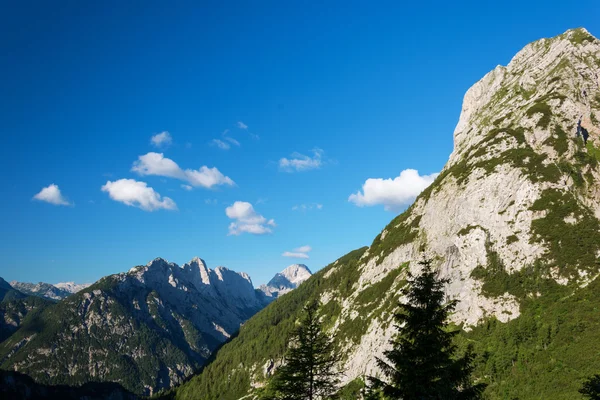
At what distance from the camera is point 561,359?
5972cm

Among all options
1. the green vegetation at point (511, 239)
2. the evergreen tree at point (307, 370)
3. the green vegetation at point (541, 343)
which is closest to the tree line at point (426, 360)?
the evergreen tree at point (307, 370)

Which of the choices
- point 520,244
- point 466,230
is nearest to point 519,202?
point 520,244

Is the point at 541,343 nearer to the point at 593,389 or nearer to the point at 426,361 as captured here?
the point at 593,389

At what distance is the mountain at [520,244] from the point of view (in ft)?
212

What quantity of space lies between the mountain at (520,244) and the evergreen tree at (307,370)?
39.4 ft

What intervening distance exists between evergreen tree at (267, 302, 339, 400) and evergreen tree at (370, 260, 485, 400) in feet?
23.1

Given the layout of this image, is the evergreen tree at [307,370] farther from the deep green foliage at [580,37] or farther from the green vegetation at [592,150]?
the deep green foliage at [580,37]

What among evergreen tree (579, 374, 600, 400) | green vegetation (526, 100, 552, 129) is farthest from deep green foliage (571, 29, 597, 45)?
evergreen tree (579, 374, 600, 400)

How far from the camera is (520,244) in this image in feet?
282

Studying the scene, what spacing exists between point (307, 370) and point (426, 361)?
10.7m

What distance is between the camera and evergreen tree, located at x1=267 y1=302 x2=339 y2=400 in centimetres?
2450

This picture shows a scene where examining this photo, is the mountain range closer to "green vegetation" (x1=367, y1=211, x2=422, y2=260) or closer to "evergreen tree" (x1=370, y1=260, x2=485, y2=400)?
"green vegetation" (x1=367, y1=211, x2=422, y2=260)

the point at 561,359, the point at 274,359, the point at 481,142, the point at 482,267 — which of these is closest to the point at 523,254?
the point at 482,267

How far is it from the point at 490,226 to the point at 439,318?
299 ft
